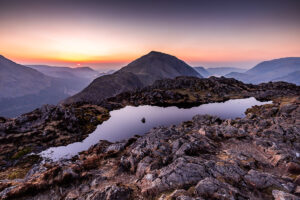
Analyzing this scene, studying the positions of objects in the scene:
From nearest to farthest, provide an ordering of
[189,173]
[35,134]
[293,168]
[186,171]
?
[189,173], [186,171], [293,168], [35,134]

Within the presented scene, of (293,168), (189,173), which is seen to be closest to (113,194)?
(189,173)

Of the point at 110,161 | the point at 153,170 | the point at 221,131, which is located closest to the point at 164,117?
the point at 221,131

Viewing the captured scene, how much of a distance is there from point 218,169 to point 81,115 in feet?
306

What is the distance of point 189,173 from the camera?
19641 millimetres

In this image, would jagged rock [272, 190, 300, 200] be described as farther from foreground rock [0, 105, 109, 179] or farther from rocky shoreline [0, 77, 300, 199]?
foreground rock [0, 105, 109, 179]

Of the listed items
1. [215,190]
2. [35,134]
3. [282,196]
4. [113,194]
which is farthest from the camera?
[35,134]

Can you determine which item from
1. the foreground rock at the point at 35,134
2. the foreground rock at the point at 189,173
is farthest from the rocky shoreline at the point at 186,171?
the foreground rock at the point at 35,134

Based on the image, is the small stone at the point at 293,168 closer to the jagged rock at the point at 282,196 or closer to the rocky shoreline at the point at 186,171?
the rocky shoreline at the point at 186,171

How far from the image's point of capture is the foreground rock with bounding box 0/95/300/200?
55.4 feet

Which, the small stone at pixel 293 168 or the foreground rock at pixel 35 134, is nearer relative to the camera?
the small stone at pixel 293 168

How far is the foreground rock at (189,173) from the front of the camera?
1688cm

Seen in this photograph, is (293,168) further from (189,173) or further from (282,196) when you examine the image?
(189,173)

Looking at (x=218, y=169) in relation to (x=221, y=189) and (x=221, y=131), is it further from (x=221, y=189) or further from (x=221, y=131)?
(x=221, y=131)

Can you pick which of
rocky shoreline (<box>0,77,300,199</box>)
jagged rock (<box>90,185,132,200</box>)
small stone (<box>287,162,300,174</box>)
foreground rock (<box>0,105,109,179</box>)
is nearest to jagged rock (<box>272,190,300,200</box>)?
rocky shoreline (<box>0,77,300,199</box>)
